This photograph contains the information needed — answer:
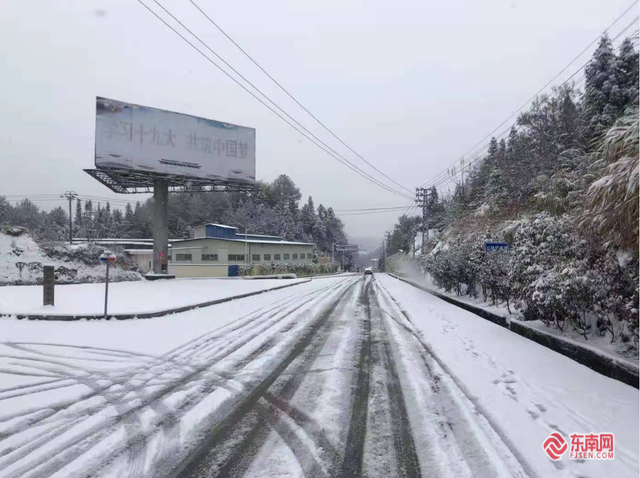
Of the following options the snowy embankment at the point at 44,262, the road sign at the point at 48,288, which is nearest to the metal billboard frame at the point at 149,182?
the snowy embankment at the point at 44,262

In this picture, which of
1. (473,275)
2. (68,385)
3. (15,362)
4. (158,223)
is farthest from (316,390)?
(158,223)

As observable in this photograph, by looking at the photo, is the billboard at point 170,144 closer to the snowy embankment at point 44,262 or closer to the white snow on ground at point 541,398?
the snowy embankment at point 44,262

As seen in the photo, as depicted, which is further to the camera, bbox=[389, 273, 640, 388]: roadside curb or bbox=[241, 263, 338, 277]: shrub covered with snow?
bbox=[241, 263, 338, 277]: shrub covered with snow

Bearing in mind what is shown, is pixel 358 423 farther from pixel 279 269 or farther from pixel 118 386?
pixel 279 269

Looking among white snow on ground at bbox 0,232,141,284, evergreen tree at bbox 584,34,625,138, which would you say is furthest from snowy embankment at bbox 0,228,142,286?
evergreen tree at bbox 584,34,625,138

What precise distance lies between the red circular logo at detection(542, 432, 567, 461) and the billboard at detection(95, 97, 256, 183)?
27620 millimetres

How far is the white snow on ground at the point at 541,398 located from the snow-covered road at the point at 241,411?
112 mm

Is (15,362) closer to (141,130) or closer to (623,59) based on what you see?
(141,130)

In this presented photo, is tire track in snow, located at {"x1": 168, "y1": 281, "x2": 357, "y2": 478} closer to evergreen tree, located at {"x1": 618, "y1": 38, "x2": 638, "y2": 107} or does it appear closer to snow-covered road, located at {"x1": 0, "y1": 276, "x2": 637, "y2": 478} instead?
snow-covered road, located at {"x1": 0, "y1": 276, "x2": 637, "y2": 478}

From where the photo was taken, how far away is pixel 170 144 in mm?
27797

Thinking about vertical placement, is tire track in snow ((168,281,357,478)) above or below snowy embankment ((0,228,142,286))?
below

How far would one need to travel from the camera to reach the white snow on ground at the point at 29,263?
781 inches

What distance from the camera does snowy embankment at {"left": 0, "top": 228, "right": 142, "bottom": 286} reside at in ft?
65.5

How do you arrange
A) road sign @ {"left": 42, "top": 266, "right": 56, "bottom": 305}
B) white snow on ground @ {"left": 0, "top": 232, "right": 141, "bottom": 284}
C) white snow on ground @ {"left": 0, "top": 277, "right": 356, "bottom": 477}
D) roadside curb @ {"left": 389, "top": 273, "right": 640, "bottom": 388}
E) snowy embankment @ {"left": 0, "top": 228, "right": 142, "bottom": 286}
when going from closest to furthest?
white snow on ground @ {"left": 0, "top": 277, "right": 356, "bottom": 477}, roadside curb @ {"left": 389, "top": 273, "right": 640, "bottom": 388}, road sign @ {"left": 42, "top": 266, "right": 56, "bottom": 305}, white snow on ground @ {"left": 0, "top": 232, "right": 141, "bottom": 284}, snowy embankment @ {"left": 0, "top": 228, "right": 142, "bottom": 286}
